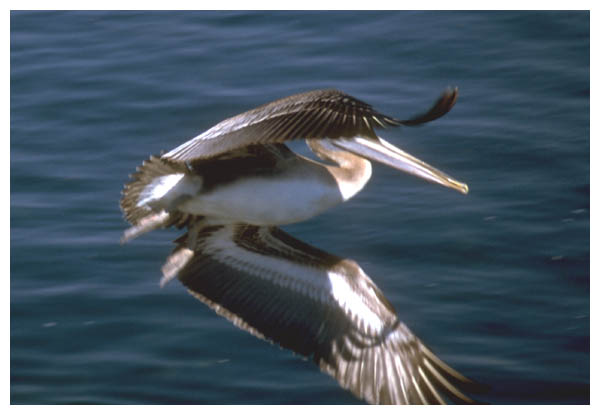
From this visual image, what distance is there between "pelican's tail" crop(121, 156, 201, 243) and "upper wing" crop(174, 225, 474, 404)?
0.46 meters

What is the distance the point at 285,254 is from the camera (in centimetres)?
650

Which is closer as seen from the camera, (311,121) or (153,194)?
(311,121)

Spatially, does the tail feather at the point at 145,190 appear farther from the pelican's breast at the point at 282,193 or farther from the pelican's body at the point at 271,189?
the pelican's breast at the point at 282,193

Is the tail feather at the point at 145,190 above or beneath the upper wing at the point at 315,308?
above

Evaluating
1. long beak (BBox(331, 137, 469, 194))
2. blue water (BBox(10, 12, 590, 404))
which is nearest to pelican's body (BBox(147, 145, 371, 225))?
long beak (BBox(331, 137, 469, 194))

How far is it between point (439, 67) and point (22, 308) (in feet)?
15.4

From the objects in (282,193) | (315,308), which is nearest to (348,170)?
(282,193)

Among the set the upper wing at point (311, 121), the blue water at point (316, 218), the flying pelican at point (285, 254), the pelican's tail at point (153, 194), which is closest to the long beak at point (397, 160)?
the flying pelican at point (285, 254)

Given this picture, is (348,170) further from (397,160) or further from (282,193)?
(397,160)

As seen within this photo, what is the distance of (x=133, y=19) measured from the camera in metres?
11.1

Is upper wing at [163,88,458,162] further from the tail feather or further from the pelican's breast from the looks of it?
the pelican's breast

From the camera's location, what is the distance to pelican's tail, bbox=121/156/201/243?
224 inches

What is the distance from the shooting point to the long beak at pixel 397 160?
5.46 m

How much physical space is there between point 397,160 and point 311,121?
→ 856mm
